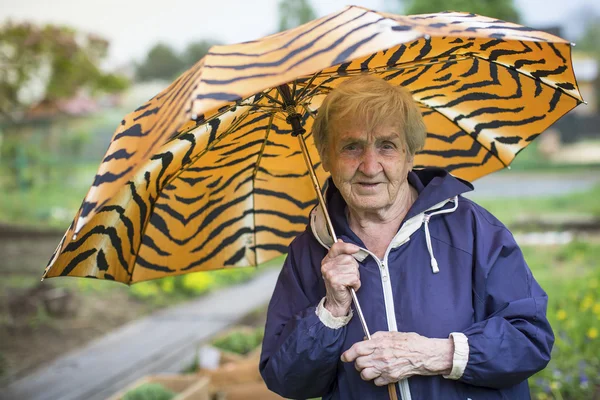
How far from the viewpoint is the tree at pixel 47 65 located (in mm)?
6070

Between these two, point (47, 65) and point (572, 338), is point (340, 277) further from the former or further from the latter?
point (47, 65)

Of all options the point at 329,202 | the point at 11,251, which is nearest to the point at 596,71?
the point at 11,251

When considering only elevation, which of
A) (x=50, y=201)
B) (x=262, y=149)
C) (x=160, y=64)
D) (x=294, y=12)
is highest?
(x=294, y=12)

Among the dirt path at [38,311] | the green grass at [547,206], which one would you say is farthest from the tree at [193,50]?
the green grass at [547,206]

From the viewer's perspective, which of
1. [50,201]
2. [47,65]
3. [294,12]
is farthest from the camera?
[294,12]

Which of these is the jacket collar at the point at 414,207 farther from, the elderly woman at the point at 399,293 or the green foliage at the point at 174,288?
the green foliage at the point at 174,288

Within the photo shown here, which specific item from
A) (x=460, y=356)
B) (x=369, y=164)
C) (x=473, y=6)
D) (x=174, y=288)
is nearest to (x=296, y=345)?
(x=460, y=356)

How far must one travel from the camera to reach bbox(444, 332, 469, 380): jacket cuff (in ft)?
6.35

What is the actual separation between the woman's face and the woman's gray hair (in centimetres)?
2

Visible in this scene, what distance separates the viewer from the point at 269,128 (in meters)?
2.59

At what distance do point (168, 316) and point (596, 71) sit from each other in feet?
27.6

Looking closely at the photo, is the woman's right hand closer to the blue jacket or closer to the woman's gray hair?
the blue jacket

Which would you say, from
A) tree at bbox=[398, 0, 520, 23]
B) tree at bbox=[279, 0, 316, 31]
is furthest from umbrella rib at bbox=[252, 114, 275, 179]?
tree at bbox=[279, 0, 316, 31]

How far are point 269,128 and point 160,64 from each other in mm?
10372
